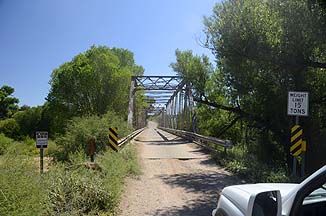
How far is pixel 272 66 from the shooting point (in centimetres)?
1688

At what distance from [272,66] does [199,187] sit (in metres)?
7.78

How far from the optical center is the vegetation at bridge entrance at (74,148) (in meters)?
6.30

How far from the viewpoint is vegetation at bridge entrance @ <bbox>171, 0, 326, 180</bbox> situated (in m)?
14.0

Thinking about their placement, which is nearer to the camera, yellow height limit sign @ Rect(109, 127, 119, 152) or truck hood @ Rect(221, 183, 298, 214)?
truck hood @ Rect(221, 183, 298, 214)

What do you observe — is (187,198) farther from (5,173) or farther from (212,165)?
(212,165)

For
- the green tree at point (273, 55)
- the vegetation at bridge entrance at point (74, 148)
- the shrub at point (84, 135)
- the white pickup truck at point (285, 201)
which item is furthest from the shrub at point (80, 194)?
the shrub at point (84, 135)

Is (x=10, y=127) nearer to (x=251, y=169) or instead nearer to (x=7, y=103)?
(x=7, y=103)

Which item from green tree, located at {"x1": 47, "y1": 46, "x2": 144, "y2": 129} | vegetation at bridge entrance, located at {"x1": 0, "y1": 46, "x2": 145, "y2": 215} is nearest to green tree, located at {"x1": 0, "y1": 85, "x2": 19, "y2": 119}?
vegetation at bridge entrance, located at {"x1": 0, "y1": 46, "x2": 145, "y2": 215}

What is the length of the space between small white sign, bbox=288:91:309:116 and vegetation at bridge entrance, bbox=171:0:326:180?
2.64 meters

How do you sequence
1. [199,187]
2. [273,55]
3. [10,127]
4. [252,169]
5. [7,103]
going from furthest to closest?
[7,103] → [10,127] → [273,55] → [252,169] → [199,187]

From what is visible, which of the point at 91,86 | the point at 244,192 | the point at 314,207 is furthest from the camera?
the point at 91,86

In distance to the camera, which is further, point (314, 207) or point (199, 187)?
point (199, 187)

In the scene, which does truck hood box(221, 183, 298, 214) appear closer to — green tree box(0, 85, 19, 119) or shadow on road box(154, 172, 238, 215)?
shadow on road box(154, 172, 238, 215)

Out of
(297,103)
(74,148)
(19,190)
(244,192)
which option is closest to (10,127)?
(74,148)
